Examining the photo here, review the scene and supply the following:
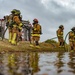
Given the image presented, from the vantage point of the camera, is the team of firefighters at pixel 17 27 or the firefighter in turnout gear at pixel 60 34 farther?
the firefighter in turnout gear at pixel 60 34

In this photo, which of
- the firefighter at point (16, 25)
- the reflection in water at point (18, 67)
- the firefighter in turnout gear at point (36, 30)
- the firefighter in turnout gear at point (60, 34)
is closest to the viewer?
the reflection in water at point (18, 67)

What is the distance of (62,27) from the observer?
Result: 2728 centimetres

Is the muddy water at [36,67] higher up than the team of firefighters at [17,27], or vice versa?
the team of firefighters at [17,27]

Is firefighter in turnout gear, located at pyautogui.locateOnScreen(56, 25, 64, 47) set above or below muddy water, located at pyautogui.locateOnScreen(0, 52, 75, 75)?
above

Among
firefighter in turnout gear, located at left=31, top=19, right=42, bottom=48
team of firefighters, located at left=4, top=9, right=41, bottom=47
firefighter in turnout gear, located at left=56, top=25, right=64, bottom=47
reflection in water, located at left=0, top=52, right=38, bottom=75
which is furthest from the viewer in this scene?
firefighter in turnout gear, located at left=56, top=25, right=64, bottom=47

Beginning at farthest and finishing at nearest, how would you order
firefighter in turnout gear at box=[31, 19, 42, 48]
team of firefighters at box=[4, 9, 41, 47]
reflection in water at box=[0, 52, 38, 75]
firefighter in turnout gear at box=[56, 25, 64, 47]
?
1. firefighter in turnout gear at box=[56, 25, 64, 47]
2. firefighter in turnout gear at box=[31, 19, 42, 48]
3. team of firefighters at box=[4, 9, 41, 47]
4. reflection in water at box=[0, 52, 38, 75]

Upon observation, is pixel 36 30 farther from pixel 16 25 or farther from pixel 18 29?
pixel 16 25

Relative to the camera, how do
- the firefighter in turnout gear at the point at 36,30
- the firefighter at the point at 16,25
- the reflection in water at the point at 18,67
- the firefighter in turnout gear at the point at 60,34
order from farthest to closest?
the firefighter in turnout gear at the point at 60,34 → the firefighter in turnout gear at the point at 36,30 → the firefighter at the point at 16,25 → the reflection in water at the point at 18,67

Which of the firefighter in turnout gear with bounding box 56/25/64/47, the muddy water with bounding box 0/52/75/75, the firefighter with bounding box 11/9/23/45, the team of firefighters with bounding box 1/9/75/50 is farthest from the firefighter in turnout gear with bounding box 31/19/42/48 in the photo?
the muddy water with bounding box 0/52/75/75

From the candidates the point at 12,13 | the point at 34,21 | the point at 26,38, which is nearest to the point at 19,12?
the point at 12,13

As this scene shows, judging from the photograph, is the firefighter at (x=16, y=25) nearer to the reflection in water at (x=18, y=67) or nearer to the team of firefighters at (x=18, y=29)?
the team of firefighters at (x=18, y=29)

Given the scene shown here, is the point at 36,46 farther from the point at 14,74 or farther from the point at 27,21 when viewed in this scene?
the point at 14,74

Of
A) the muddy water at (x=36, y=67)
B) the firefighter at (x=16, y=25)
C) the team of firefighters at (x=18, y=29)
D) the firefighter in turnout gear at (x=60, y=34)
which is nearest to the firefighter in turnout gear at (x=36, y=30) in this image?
the team of firefighters at (x=18, y=29)

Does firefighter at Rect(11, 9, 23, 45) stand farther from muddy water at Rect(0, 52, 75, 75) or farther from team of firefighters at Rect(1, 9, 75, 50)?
muddy water at Rect(0, 52, 75, 75)
